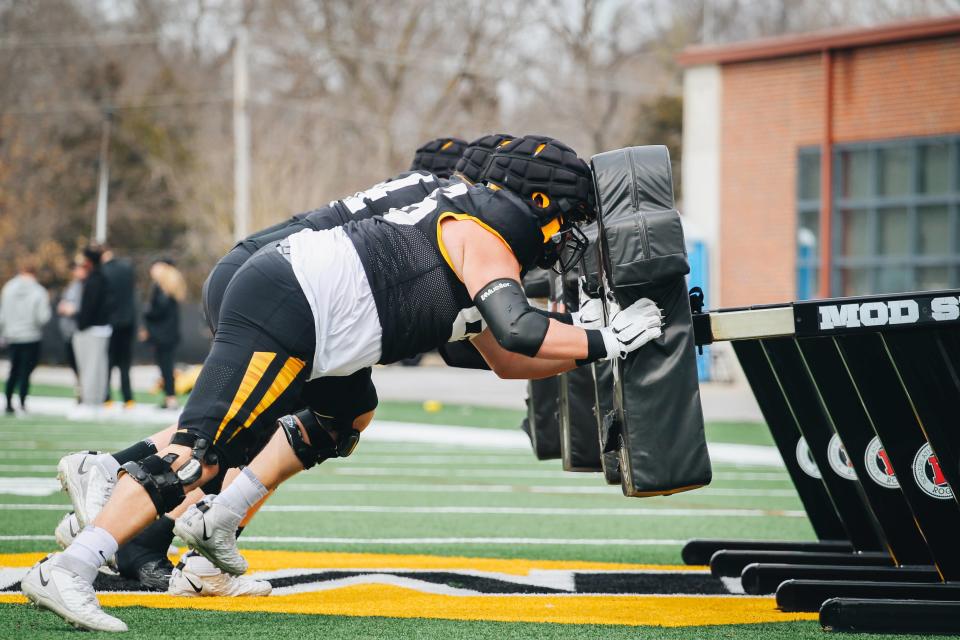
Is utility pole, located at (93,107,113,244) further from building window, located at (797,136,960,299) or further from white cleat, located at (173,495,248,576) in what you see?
white cleat, located at (173,495,248,576)

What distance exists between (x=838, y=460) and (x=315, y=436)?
2.21 m

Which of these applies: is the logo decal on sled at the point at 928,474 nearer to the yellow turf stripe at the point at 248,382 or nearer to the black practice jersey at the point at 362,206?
the black practice jersey at the point at 362,206

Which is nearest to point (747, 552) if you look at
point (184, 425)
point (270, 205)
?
point (184, 425)

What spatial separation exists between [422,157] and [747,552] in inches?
97.3

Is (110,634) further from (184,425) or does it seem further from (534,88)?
(534,88)

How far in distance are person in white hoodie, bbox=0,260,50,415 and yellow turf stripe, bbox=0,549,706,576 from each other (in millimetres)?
10522

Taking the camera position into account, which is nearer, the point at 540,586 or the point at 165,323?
the point at 540,586

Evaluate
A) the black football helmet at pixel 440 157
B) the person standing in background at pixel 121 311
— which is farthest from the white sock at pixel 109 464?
the person standing in background at pixel 121 311

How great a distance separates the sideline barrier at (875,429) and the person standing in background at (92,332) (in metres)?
10.6

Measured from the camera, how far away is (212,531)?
4293mm

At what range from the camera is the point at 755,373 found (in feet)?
17.0

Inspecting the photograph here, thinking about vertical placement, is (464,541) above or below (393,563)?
below

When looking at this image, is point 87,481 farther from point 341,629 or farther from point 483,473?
point 483,473

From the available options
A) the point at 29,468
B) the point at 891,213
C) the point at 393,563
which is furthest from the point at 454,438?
the point at 891,213
